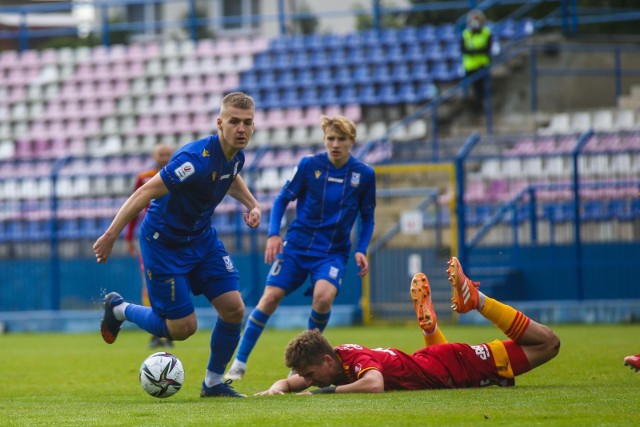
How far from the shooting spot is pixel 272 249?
957 centimetres

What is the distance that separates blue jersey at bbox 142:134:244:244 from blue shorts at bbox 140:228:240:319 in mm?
73

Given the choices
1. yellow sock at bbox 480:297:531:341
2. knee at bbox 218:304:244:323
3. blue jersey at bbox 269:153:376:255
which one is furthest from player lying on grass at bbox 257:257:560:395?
blue jersey at bbox 269:153:376:255

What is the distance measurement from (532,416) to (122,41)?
1360 inches

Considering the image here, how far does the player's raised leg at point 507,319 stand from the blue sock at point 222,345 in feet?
5.06

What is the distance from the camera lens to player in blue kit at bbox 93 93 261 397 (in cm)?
786

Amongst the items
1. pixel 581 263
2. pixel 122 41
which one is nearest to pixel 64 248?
pixel 581 263

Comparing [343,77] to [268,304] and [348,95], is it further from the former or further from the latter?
[268,304]

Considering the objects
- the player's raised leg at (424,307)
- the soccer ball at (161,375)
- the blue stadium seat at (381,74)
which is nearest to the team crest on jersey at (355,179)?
the player's raised leg at (424,307)

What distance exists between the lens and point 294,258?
10.0m

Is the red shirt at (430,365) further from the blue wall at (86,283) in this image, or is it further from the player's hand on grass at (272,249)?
the blue wall at (86,283)

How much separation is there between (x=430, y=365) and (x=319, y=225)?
2203 mm

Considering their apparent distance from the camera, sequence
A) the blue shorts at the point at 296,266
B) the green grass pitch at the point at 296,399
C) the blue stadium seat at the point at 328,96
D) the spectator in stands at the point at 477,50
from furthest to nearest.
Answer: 1. the blue stadium seat at the point at 328,96
2. the spectator in stands at the point at 477,50
3. the blue shorts at the point at 296,266
4. the green grass pitch at the point at 296,399

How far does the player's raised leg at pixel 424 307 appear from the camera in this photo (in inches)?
324

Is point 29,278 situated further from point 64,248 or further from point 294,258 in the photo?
point 294,258
